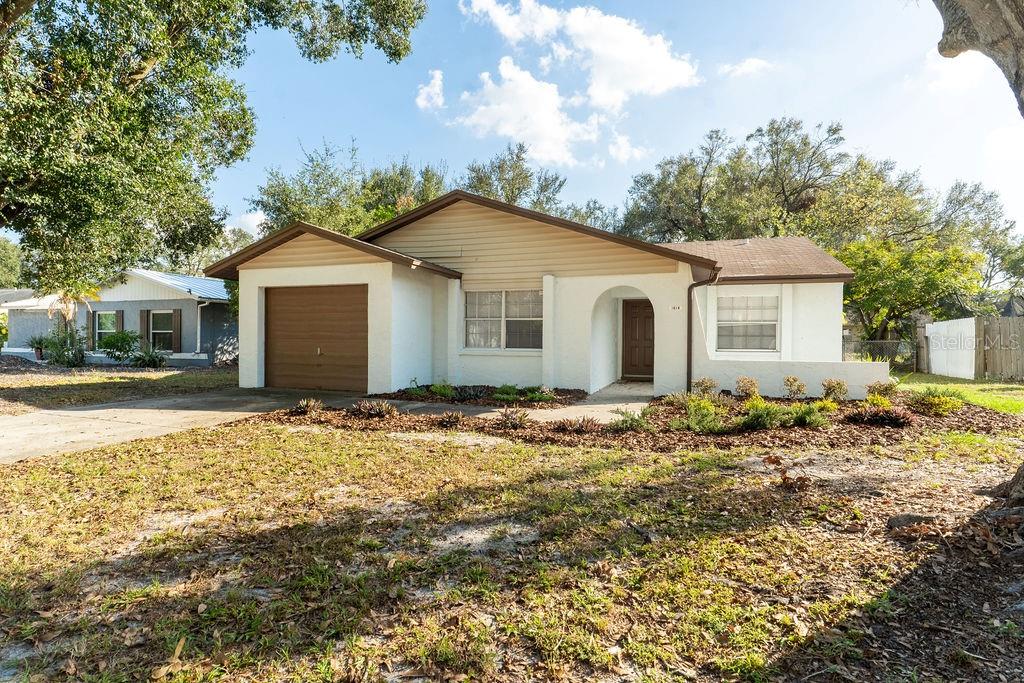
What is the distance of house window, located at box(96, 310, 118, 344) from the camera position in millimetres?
20969

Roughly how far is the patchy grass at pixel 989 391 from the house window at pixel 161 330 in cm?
2432

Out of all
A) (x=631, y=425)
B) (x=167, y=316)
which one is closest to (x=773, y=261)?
(x=631, y=425)

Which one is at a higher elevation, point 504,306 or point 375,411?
point 504,306

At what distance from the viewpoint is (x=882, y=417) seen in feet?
24.2

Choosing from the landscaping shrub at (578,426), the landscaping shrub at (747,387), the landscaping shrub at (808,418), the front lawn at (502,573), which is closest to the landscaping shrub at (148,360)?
the front lawn at (502,573)

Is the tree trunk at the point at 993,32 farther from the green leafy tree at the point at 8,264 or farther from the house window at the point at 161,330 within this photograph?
the green leafy tree at the point at 8,264

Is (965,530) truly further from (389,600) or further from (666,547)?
(389,600)

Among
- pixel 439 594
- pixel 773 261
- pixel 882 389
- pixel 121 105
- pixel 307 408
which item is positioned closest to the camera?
pixel 439 594

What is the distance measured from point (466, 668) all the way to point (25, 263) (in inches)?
756

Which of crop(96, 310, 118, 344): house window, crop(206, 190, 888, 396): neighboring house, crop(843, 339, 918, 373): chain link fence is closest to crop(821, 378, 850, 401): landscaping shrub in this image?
crop(206, 190, 888, 396): neighboring house

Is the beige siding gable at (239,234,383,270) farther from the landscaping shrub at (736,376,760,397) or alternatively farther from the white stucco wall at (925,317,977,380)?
the white stucco wall at (925,317,977,380)

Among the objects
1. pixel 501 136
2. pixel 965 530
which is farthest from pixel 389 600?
pixel 501 136

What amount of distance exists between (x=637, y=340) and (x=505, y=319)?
414 cm

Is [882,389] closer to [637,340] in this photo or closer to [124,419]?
[637,340]
